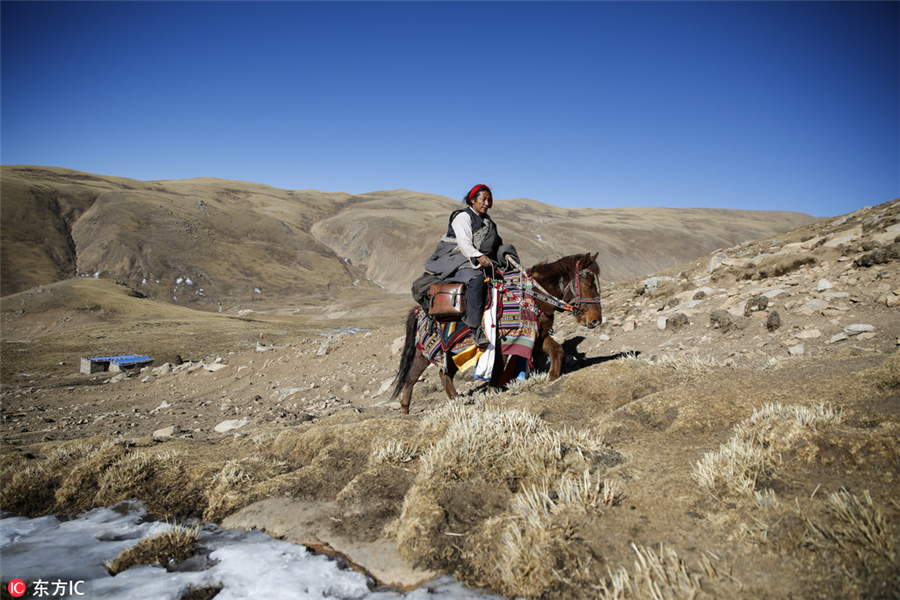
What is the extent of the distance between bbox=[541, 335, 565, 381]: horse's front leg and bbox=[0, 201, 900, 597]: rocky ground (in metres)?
0.94

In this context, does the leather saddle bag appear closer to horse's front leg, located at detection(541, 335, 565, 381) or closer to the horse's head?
horse's front leg, located at detection(541, 335, 565, 381)

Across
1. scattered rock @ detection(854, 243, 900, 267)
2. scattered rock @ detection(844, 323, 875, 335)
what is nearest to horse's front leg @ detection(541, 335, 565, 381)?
scattered rock @ detection(844, 323, 875, 335)

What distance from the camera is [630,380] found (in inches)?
193

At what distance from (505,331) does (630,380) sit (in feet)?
6.75

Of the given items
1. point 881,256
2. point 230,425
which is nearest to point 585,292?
point 881,256

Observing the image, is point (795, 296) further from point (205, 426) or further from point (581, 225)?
point (581, 225)

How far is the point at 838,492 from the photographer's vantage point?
2.23 metres

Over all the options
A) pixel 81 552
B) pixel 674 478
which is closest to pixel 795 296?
pixel 674 478

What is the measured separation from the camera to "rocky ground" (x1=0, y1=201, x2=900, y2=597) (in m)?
2.97

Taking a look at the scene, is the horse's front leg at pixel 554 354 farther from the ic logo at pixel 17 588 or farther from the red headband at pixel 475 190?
the ic logo at pixel 17 588

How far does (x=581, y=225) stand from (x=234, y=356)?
8390 centimetres

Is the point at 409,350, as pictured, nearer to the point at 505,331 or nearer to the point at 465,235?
the point at 505,331

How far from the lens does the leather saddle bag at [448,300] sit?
6.54m

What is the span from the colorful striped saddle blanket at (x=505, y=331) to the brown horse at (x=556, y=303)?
0.72ft
